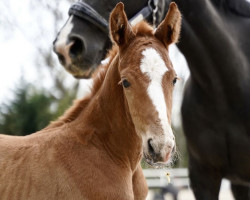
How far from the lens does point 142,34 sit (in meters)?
3.09

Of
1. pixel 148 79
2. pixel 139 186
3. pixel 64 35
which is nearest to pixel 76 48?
pixel 64 35

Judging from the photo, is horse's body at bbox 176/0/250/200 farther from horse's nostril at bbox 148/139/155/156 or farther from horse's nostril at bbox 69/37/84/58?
horse's nostril at bbox 148/139/155/156

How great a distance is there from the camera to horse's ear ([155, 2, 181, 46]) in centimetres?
314

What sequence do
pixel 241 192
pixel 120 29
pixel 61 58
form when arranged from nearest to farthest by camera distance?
pixel 120 29 → pixel 61 58 → pixel 241 192

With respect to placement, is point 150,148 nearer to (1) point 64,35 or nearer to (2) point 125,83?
(2) point 125,83

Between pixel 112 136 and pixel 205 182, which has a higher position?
pixel 112 136

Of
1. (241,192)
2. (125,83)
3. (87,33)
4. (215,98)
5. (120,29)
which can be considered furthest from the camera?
(241,192)

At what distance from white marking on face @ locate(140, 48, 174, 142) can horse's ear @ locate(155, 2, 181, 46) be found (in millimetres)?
287

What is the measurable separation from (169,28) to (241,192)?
1928mm

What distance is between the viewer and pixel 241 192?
4.29 m

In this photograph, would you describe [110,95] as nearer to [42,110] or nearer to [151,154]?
[151,154]

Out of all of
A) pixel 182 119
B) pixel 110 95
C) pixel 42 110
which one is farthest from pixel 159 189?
pixel 110 95

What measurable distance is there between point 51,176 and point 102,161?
35 centimetres

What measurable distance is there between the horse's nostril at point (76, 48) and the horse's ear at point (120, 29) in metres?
0.42
